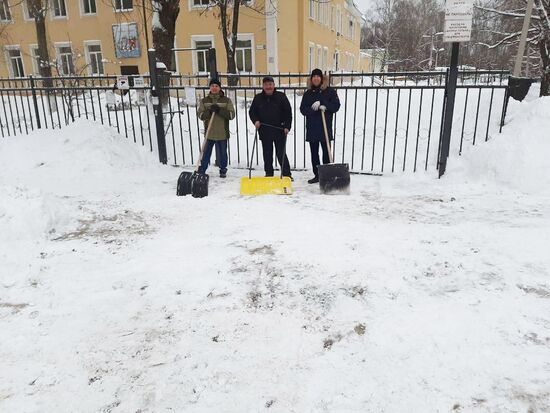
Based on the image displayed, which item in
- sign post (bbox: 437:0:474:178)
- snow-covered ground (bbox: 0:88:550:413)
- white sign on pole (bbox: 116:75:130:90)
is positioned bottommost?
snow-covered ground (bbox: 0:88:550:413)

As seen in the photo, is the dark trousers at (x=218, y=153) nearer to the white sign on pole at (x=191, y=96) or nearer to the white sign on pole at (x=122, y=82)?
the white sign on pole at (x=191, y=96)

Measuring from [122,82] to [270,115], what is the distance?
3.06 meters

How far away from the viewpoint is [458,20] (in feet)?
20.5

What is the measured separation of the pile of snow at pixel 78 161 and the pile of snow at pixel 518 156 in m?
5.43

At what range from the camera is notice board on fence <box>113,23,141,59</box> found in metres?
23.9

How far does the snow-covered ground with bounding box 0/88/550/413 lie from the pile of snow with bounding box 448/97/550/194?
0.12ft

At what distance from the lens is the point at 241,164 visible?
27.7 feet

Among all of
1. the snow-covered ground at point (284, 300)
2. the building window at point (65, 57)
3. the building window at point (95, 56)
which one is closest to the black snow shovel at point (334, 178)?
the snow-covered ground at point (284, 300)

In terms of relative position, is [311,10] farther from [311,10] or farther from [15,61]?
[15,61]

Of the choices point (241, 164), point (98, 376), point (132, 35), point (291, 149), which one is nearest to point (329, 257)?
point (98, 376)

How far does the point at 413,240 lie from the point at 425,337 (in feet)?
5.60

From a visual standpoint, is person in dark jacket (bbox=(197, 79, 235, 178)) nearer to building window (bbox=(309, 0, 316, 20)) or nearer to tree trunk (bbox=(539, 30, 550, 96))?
tree trunk (bbox=(539, 30, 550, 96))

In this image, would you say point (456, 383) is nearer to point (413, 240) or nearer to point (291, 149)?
point (413, 240)

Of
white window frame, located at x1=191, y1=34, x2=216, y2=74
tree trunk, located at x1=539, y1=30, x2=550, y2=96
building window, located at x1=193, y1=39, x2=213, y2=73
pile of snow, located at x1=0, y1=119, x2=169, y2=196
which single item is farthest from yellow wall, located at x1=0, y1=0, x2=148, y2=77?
tree trunk, located at x1=539, y1=30, x2=550, y2=96
